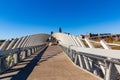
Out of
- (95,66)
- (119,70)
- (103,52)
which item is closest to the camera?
(119,70)

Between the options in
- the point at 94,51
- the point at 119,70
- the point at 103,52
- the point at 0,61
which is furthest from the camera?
the point at 0,61

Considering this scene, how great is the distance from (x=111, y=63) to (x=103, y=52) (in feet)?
2.14

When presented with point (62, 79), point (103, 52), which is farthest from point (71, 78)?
point (103, 52)

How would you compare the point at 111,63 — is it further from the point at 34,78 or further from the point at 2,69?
the point at 2,69

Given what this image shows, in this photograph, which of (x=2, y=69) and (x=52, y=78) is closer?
(x=52, y=78)

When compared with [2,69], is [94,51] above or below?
above

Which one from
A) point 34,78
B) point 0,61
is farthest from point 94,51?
point 0,61

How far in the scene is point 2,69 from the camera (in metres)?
11.6

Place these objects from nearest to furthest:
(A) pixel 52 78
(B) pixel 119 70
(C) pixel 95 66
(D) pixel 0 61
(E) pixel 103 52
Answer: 1. (B) pixel 119 70
2. (E) pixel 103 52
3. (A) pixel 52 78
4. (C) pixel 95 66
5. (D) pixel 0 61

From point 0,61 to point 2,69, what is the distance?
0.57 metres

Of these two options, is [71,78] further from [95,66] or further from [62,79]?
[95,66]

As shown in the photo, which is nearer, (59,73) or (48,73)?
(59,73)

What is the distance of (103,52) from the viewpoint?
6.86 meters

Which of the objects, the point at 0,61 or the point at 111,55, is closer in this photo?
the point at 111,55
